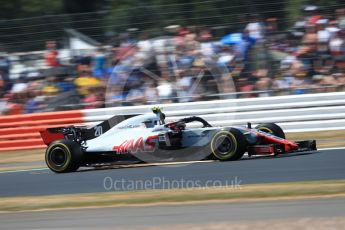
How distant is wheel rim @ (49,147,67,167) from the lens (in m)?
10.7

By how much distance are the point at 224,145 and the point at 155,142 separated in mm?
1133

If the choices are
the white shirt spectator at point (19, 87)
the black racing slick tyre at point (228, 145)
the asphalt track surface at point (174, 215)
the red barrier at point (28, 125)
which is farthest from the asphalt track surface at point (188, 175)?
the white shirt spectator at point (19, 87)

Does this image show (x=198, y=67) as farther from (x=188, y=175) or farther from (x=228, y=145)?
(x=188, y=175)

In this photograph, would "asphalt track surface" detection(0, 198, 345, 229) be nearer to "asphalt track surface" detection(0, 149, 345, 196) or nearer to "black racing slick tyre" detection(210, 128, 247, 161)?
"asphalt track surface" detection(0, 149, 345, 196)

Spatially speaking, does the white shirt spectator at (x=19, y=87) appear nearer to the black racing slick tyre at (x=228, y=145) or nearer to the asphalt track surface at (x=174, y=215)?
the black racing slick tyre at (x=228, y=145)

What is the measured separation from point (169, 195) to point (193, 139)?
104 inches

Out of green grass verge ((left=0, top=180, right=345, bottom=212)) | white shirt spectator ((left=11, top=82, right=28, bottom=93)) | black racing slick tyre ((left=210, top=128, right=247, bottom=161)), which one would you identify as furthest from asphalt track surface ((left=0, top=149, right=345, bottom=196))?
white shirt spectator ((left=11, top=82, right=28, bottom=93))

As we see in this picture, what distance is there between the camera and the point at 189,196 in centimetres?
742

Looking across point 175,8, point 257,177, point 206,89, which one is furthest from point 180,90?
point 257,177

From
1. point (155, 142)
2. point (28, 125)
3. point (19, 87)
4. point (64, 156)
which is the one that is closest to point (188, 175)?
point (155, 142)

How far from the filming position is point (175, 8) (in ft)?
47.3

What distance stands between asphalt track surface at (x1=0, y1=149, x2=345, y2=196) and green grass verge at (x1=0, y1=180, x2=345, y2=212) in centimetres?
40

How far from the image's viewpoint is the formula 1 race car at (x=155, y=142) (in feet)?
32.7

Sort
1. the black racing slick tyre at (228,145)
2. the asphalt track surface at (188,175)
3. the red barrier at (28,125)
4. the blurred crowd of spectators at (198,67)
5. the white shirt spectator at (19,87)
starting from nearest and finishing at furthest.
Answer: the asphalt track surface at (188,175) < the black racing slick tyre at (228,145) < the blurred crowd of spectators at (198,67) < the red barrier at (28,125) < the white shirt spectator at (19,87)
